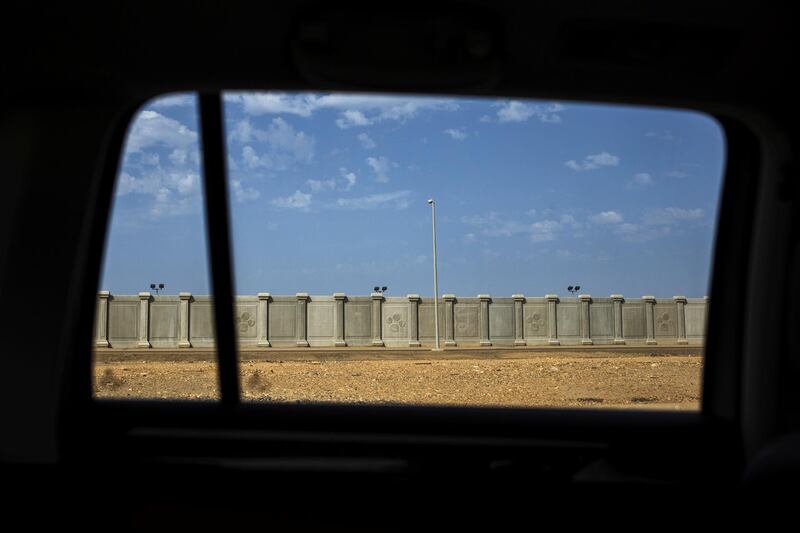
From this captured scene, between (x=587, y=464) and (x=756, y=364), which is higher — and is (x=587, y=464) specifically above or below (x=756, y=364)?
below

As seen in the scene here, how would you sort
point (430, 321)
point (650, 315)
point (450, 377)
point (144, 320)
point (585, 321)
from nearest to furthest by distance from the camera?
1. point (650, 315)
2. point (450, 377)
3. point (144, 320)
4. point (585, 321)
5. point (430, 321)

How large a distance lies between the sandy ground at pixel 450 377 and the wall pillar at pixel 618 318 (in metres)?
0.60

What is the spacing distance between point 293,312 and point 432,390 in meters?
8.02

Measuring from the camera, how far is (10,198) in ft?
8.29

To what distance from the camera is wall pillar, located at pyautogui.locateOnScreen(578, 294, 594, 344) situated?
18297mm

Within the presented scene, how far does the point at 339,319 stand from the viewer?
21.2m

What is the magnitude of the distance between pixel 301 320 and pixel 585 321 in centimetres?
833

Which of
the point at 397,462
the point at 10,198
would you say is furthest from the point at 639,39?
the point at 10,198

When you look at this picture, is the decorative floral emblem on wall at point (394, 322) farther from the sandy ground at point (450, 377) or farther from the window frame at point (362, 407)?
the window frame at point (362, 407)

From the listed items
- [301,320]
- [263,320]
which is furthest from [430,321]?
[263,320]

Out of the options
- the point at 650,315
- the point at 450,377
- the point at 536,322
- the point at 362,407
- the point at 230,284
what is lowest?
the point at 450,377

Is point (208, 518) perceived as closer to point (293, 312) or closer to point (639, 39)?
point (639, 39)

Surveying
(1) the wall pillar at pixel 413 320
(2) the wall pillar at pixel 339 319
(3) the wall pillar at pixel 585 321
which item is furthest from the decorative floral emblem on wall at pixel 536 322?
(2) the wall pillar at pixel 339 319

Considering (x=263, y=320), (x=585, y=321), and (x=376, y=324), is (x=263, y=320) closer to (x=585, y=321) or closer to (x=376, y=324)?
(x=376, y=324)
